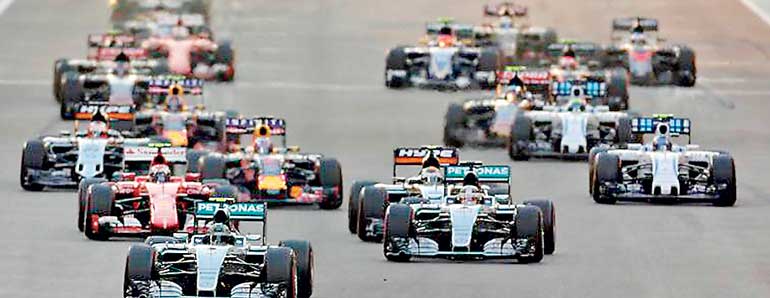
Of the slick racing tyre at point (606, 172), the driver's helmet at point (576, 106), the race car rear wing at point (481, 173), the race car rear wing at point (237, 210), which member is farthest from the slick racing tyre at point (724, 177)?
the race car rear wing at point (237, 210)

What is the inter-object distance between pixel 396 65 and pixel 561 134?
1664cm

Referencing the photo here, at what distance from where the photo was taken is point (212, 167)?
4728 centimetres

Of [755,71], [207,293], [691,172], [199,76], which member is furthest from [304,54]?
[207,293]

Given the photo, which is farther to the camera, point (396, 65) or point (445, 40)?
point (396, 65)

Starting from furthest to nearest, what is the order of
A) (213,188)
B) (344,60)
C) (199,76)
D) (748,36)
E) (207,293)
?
(748,36) < (344,60) < (199,76) < (213,188) < (207,293)

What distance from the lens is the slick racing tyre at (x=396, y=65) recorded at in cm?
7256

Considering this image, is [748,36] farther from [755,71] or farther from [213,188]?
[213,188]

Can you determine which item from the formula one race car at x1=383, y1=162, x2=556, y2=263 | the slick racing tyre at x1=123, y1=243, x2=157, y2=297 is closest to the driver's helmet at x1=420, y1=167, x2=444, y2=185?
the formula one race car at x1=383, y1=162, x2=556, y2=263

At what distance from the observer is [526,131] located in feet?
184

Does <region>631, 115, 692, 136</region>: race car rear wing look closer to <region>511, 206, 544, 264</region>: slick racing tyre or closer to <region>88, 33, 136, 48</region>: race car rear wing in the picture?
<region>511, 206, 544, 264</region>: slick racing tyre

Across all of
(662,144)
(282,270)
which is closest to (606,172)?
(662,144)

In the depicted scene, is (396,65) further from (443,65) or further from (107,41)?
(107,41)

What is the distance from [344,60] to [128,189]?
37.9 meters

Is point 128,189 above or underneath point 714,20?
underneath
